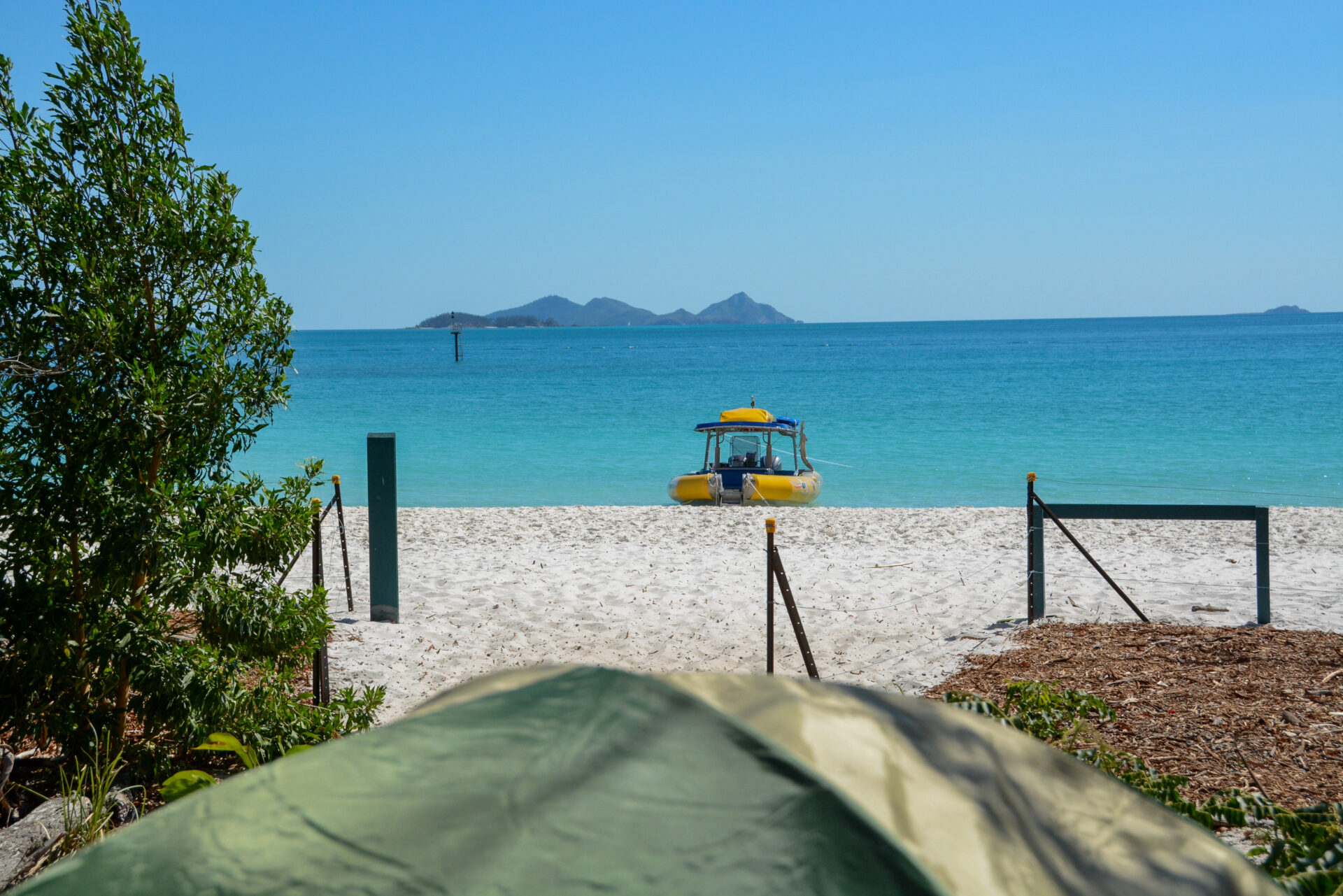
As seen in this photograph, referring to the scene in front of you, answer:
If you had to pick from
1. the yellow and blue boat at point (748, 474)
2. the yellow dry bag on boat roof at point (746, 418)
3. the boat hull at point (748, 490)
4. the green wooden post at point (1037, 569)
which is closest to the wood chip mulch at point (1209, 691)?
the green wooden post at point (1037, 569)

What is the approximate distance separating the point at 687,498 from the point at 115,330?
13776mm

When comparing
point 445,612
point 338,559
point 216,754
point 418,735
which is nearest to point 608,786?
point 418,735

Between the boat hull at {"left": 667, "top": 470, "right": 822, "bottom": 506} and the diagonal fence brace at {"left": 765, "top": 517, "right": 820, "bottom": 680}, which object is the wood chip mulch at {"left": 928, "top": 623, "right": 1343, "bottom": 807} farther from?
the boat hull at {"left": 667, "top": 470, "right": 822, "bottom": 506}

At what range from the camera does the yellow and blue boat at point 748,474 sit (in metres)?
16.9

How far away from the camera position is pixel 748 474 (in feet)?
56.1

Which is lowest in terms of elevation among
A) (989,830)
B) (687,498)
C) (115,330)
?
(687,498)

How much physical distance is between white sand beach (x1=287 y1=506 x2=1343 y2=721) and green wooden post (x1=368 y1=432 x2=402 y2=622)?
192 mm

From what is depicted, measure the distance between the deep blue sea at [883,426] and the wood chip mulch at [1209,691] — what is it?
1218 cm

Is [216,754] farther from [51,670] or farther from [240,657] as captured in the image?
[51,670]

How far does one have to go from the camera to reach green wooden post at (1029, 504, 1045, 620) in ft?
24.7

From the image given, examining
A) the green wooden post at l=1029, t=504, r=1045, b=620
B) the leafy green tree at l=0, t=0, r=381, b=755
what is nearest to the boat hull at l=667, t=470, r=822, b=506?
the green wooden post at l=1029, t=504, r=1045, b=620

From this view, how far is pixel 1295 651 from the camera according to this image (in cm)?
570

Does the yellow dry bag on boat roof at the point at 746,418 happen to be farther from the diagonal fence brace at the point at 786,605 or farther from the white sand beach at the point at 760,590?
the diagonal fence brace at the point at 786,605

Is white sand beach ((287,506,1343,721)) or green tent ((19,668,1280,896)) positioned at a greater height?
green tent ((19,668,1280,896))
